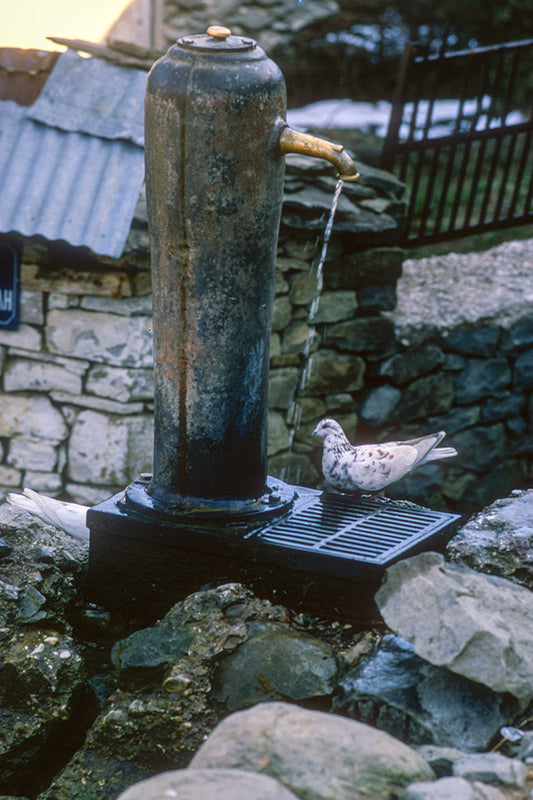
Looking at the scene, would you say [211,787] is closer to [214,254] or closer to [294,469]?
[214,254]

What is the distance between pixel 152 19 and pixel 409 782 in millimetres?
6712

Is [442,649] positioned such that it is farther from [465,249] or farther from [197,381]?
[465,249]

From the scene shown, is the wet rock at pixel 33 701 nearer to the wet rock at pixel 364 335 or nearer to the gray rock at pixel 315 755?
the gray rock at pixel 315 755

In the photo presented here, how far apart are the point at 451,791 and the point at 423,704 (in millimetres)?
561

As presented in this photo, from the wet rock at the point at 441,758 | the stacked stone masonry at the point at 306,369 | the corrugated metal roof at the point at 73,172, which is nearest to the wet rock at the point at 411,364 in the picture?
the stacked stone masonry at the point at 306,369

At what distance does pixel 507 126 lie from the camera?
726 cm

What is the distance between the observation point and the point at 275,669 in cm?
297

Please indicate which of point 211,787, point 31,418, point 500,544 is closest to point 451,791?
point 211,787

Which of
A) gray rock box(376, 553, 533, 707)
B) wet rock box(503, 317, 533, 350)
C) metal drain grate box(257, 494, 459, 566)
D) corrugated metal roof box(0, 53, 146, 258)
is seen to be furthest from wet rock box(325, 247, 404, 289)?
gray rock box(376, 553, 533, 707)

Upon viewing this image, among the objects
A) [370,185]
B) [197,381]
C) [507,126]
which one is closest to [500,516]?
[197,381]

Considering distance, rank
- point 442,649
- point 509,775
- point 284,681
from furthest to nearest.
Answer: point 284,681 < point 442,649 < point 509,775

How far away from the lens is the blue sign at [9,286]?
5457 mm

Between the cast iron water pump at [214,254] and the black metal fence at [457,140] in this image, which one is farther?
the black metal fence at [457,140]

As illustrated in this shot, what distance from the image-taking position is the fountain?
297 centimetres
